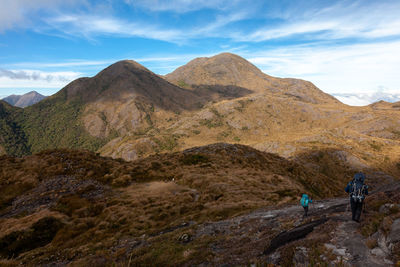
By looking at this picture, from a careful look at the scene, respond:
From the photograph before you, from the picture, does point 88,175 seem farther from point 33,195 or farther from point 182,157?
point 182,157

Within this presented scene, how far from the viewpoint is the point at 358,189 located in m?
11.0

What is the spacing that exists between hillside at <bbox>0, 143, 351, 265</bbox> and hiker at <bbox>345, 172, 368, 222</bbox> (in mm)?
8670

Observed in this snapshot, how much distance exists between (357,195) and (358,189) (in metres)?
0.46

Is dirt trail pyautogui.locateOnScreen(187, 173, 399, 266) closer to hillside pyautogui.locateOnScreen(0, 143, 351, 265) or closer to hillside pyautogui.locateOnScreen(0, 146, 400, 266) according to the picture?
hillside pyautogui.locateOnScreen(0, 146, 400, 266)

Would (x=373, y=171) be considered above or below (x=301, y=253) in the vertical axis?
below

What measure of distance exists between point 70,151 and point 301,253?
43200mm

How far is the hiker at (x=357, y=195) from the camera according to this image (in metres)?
10.5

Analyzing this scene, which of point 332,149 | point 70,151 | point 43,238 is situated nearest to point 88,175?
point 70,151

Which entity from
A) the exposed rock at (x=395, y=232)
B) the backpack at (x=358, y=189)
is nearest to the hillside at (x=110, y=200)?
the exposed rock at (x=395, y=232)

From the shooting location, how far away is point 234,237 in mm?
13141

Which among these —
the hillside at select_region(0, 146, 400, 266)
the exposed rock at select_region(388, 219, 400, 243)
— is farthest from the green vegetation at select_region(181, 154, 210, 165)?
the exposed rock at select_region(388, 219, 400, 243)

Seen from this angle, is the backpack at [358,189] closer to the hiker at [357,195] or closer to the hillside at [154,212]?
the hiker at [357,195]

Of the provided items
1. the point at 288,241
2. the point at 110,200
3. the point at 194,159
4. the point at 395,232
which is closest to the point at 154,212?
the point at 110,200

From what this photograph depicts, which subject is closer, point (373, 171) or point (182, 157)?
point (182, 157)
